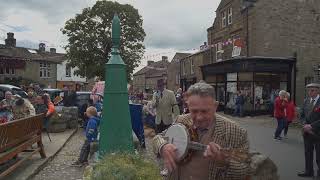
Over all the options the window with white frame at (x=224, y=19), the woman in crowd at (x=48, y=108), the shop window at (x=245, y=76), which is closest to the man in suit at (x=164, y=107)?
the woman in crowd at (x=48, y=108)

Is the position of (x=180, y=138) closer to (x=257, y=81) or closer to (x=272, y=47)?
(x=257, y=81)

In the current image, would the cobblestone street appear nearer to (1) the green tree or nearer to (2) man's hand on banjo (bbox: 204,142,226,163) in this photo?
(2) man's hand on banjo (bbox: 204,142,226,163)

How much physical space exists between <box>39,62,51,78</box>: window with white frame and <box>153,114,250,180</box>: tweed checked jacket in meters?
58.1

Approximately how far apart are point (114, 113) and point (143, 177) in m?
2.35

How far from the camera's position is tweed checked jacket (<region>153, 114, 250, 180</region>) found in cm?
254

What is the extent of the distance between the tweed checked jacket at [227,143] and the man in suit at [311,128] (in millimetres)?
5880

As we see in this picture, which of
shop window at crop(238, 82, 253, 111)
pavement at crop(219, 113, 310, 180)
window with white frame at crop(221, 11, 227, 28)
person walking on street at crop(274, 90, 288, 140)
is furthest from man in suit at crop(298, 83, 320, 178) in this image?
window with white frame at crop(221, 11, 227, 28)

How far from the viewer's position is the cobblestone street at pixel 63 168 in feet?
27.8

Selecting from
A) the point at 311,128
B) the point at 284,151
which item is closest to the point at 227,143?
the point at 311,128

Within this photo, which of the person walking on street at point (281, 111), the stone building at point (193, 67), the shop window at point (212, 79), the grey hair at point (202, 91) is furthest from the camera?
the stone building at point (193, 67)

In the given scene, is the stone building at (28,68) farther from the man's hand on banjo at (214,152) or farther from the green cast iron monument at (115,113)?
the man's hand on banjo at (214,152)

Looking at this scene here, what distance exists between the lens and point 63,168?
934 centimetres

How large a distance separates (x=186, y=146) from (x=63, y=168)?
24.0 feet

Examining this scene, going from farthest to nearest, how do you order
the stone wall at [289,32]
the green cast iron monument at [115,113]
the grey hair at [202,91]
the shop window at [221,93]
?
1. the shop window at [221,93]
2. the stone wall at [289,32]
3. the green cast iron monument at [115,113]
4. the grey hair at [202,91]
